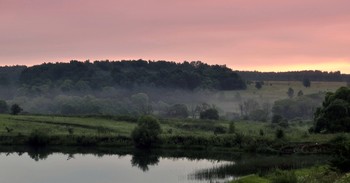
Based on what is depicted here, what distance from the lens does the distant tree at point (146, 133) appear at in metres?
99.0

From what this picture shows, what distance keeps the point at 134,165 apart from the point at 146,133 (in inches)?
867

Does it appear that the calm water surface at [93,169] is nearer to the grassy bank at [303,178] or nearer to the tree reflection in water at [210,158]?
the tree reflection in water at [210,158]

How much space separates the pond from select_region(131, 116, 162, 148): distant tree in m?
5.16

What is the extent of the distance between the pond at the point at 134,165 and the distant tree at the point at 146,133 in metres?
5.16

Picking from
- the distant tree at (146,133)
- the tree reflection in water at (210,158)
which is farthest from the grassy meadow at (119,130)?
the tree reflection in water at (210,158)

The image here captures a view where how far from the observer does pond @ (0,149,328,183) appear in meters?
62.4

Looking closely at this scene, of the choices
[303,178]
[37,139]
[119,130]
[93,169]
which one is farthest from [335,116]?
[37,139]

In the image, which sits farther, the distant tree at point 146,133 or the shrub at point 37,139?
the shrub at point 37,139

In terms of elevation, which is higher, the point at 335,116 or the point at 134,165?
the point at 335,116

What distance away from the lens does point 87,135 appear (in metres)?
105

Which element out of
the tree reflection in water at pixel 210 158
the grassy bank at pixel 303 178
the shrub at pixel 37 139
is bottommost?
the tree reflection in water at pixel 210 158

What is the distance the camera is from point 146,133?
9900 centimetres

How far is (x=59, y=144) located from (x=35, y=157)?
49.5ft

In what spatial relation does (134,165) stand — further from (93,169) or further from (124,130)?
(124,130)
